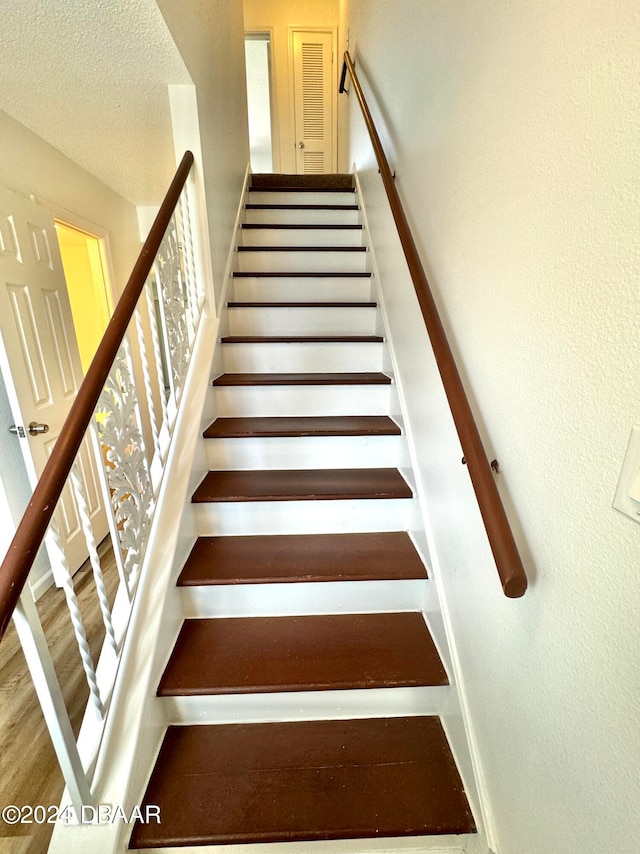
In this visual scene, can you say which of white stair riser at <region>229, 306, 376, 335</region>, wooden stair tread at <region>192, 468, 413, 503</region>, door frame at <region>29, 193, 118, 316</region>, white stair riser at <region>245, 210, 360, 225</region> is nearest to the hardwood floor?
wooden stair tread at <region>192, 468, 413, 503</region>

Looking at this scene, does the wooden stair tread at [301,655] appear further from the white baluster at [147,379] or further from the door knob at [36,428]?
the door knob at [36,428]

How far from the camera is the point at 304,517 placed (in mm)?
1484

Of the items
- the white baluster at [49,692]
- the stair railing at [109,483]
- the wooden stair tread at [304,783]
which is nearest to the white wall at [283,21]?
the stair railing at [109,483]

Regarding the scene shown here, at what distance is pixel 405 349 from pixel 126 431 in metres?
1.11

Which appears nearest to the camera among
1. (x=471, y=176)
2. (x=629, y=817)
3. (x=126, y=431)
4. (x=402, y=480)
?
(x=629, y=817)

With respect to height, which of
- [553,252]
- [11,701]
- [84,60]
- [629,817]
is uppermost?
[84,60]

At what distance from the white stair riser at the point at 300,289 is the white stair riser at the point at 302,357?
0.47 meters

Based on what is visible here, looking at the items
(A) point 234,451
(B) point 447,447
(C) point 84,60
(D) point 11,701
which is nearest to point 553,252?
(B) point 447,447

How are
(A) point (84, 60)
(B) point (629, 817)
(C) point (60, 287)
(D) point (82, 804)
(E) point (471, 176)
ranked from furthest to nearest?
(C) point (60, 287) < (A) point (84, 60) < (E) point (471, 176) < (D) point (82, 804) < (B) point (629, 817)

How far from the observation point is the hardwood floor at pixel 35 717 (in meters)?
1.08

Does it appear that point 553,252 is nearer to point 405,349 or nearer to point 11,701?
point 405,349

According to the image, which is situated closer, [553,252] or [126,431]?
[553,252]

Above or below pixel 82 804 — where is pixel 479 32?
above

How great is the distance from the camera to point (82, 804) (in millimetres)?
853
